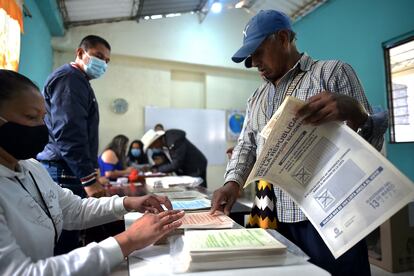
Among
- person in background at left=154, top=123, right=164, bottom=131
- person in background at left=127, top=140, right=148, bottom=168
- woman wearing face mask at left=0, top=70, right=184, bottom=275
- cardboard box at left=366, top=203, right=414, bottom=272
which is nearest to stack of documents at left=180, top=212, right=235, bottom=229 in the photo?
woman wearing face mask at left=0, top=70, right=184, bottom=275

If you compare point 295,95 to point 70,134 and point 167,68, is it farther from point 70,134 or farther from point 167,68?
point 167,68

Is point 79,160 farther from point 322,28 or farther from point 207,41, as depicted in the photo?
point 207,41

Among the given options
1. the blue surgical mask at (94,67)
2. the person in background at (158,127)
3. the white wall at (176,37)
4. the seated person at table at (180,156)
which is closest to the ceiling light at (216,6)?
the white wall at (176,37)

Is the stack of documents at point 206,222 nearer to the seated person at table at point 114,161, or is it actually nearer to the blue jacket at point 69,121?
the blue jacket at point 69,121

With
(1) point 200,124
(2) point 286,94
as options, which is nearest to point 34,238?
(2) point 286,94

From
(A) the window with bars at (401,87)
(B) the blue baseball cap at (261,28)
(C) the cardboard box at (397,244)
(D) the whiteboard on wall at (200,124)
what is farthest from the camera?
(D) the whiteboard on wall at (200,124)

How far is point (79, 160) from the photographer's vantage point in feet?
4.92

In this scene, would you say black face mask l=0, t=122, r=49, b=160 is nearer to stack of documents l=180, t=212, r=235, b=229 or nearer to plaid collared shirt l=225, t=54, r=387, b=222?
stack of documents l=180, t=212, r=235, b=229

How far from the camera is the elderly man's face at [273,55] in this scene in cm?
103

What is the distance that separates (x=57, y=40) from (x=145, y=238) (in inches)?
189

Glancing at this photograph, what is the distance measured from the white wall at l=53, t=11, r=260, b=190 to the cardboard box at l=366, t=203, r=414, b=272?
3.70 m

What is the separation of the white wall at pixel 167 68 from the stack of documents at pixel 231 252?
4.67m

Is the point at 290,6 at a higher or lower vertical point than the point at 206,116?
higher

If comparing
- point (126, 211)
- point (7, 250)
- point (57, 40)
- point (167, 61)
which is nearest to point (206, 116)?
point (167, 61)
